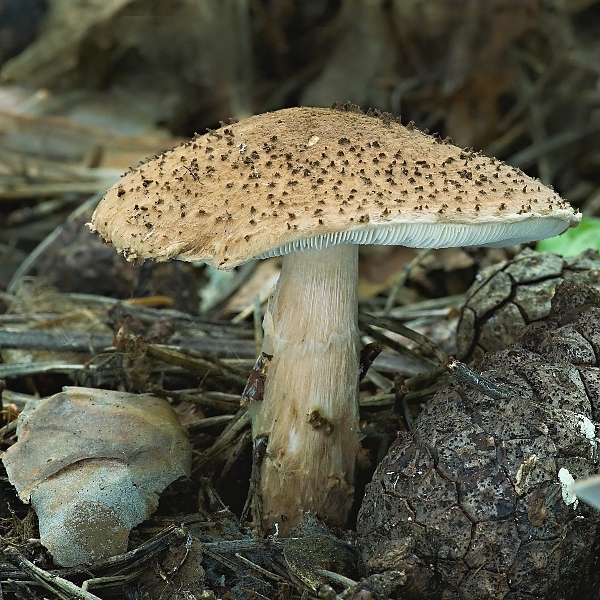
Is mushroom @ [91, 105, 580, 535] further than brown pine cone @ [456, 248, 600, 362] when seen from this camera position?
No

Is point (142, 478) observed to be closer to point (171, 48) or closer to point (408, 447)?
point (408, 447)

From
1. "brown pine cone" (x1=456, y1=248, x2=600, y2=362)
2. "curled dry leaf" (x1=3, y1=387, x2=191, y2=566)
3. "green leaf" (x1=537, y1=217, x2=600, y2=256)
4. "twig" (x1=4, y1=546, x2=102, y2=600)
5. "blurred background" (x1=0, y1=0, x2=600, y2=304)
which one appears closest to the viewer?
"twig" (x1=4, y1=546, x2=102, y2=600)

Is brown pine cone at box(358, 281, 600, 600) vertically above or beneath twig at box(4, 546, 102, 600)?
above

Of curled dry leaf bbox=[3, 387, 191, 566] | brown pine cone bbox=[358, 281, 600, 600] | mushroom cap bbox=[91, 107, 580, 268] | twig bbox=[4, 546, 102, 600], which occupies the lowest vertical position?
twig bbox=[4, 546, 102, 600]

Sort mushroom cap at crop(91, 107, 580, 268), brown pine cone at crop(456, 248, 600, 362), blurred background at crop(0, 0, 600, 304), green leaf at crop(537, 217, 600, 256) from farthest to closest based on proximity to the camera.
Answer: blurred background at crop(0, 0, 600, 304) → green leaf at crop(537, 217, 600, 256) → brown pine cone at crop(456, 248, 600, 362) → mushroom cap at crop(91, 107, 580, 268)

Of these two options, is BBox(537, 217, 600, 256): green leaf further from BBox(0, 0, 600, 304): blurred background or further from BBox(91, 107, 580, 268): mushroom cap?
BBox(91, 107, 580, 268): mushroom cap

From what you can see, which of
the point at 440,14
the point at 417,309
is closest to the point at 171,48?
the point at 440,14

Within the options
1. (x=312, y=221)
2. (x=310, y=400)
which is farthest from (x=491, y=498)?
(x=312, y=221)

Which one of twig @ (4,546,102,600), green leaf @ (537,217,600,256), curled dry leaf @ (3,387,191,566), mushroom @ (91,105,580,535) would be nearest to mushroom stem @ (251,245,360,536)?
mushroom @ (91,105,580,535)
